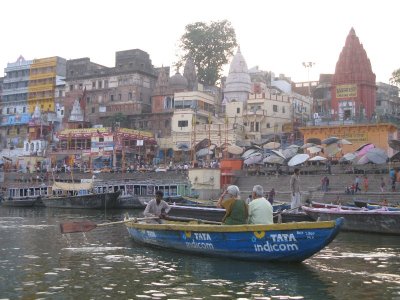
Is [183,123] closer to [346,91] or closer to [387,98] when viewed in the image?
[346,91]

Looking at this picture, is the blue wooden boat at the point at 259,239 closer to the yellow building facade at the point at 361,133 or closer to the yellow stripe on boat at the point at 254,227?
the yellow stripe on boat at the point at 254,227

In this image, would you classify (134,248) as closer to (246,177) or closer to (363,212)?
(363,212)

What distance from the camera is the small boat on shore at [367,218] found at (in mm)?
18000

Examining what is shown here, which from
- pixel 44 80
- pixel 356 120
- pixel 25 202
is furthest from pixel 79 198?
pixel 44 80

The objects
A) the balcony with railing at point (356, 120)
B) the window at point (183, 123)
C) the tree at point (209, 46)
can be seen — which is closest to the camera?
the balcony with railing at point (356, 120)

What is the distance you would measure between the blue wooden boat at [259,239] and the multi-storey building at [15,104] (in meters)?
58.0

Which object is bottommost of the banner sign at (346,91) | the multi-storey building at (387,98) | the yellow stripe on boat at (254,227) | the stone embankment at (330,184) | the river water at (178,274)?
the river water at (178,274)

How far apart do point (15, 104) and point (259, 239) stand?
6637 centimetres

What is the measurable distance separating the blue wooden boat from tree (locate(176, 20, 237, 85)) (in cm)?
5437

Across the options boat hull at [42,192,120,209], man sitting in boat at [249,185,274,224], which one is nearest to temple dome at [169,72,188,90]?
boat hull at [42,192,120,209]

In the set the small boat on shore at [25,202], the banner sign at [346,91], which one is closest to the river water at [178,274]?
the small boat on shore at [25,202]

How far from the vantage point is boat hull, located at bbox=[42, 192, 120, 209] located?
116ft

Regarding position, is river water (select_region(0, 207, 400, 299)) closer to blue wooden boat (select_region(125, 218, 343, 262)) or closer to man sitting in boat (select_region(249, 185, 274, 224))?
blue wooden boat (select_region(125, 218, 343, 262))

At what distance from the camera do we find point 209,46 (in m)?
65.1
